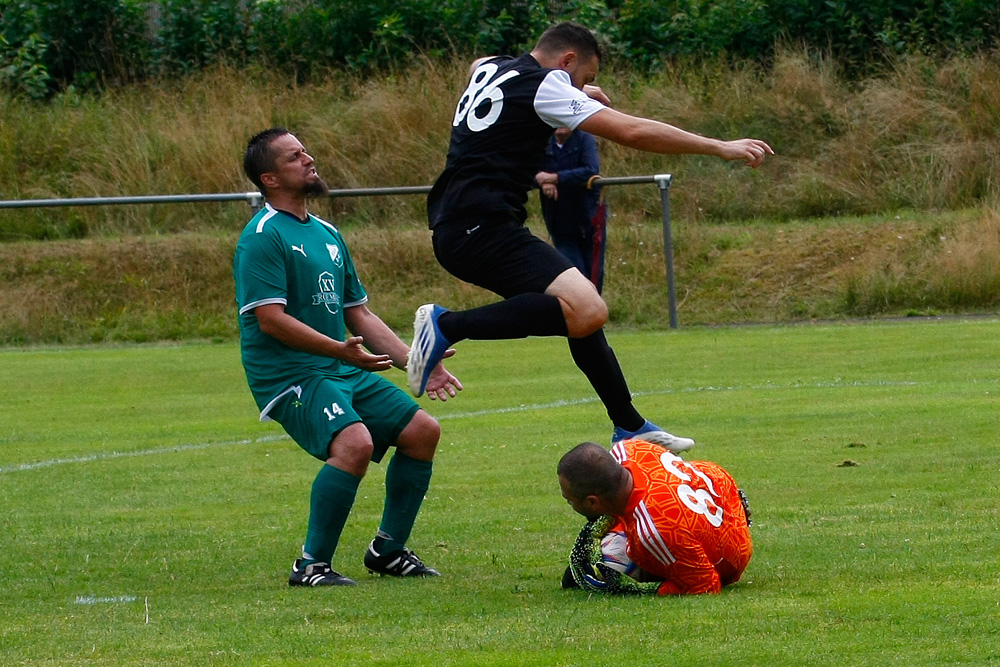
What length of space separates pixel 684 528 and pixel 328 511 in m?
1.59

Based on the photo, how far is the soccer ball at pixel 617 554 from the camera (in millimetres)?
5594

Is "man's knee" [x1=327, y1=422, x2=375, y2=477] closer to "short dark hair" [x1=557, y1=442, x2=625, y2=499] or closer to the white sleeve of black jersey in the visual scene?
"short dark hair" [x1=557, y1=442, x2=625, y2=499]

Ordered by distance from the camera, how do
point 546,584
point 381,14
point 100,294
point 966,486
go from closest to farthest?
point 546,584 < point 966,486 < point 100,294 < point 381,14

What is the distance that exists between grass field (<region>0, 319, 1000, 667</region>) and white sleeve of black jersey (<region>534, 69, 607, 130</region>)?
6.15ft

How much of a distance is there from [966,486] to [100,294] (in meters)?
14.8

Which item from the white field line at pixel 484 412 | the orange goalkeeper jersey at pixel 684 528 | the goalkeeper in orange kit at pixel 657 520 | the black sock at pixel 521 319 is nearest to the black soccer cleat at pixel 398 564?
the goalkeeper in orange kit at pixel 657 520

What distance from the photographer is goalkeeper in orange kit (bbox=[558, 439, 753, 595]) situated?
5391 millimetres

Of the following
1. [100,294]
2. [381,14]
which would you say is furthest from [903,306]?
[381,14]

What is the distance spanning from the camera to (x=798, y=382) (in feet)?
41.2

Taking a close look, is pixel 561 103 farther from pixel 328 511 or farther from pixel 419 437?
pixel 328 511

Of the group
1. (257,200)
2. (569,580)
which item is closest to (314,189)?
(569,580)

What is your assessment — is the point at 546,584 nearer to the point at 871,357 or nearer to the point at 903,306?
the point at 871,357

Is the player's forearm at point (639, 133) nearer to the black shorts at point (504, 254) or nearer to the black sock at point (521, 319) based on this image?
the black shorts at point (504, 254)

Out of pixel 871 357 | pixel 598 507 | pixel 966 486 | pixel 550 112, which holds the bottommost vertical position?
pixel 871 357
